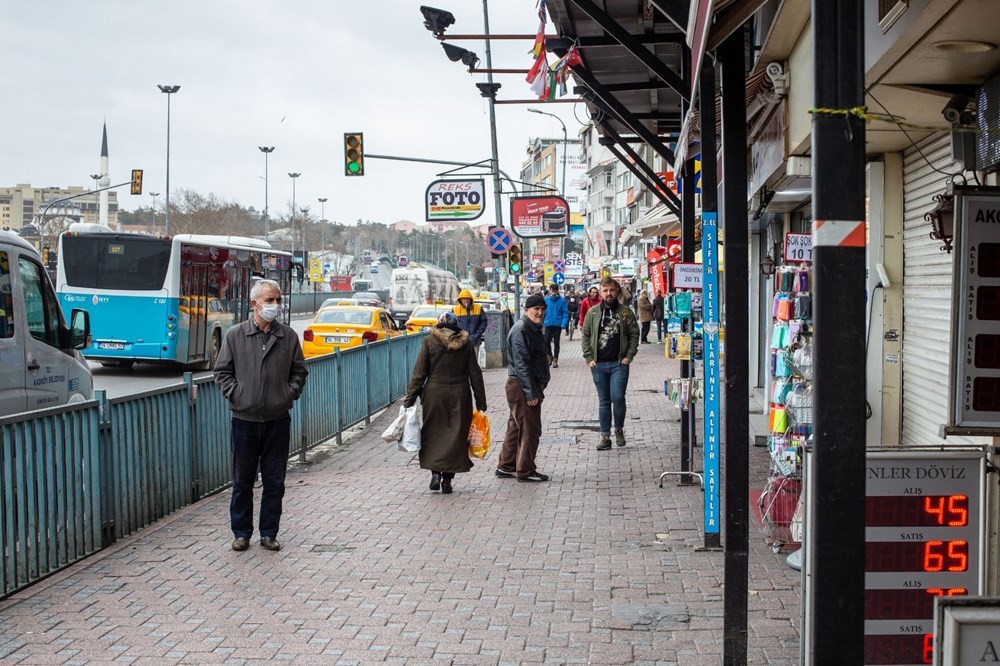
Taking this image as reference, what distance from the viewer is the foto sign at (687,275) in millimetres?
9438

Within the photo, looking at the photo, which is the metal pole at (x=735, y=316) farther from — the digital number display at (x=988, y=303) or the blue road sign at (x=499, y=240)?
the blue road sign at (x=499, y=240)

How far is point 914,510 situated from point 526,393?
6.70 meters

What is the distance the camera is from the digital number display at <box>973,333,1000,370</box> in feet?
14.4

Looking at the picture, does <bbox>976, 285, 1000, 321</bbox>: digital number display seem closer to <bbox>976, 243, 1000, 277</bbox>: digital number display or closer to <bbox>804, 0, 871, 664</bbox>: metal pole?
<bbox>976, 243, 1000, 277</bbox>: digital number display

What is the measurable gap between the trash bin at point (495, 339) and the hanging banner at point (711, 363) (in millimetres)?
18975

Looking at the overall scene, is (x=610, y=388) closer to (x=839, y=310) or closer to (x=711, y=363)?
(x=711, y=363)

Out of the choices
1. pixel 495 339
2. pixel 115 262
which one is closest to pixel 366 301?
pixel 495 339

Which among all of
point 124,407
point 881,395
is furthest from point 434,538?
point 881,395

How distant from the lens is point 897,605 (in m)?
4.50

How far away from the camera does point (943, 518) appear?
457cm

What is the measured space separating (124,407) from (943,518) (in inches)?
231

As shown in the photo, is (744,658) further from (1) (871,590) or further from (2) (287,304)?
(2) (287,304)

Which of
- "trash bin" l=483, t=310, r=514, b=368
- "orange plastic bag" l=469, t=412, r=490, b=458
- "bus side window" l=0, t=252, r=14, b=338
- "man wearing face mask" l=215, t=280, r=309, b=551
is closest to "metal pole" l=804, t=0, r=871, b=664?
"man wearing face mask" l=215, t=280, r=309, b=551

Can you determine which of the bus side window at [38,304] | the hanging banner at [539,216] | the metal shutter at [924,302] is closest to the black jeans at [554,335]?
the hanging banner at [539,216]
